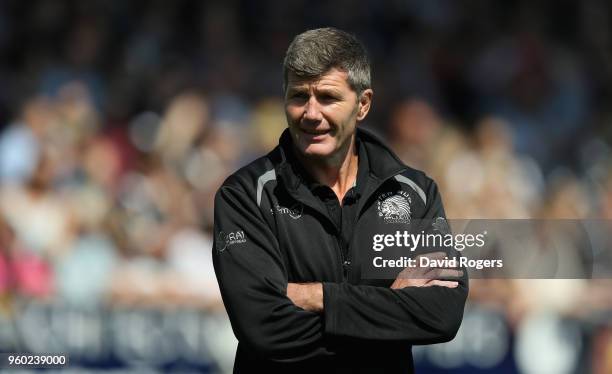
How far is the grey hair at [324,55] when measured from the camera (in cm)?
343

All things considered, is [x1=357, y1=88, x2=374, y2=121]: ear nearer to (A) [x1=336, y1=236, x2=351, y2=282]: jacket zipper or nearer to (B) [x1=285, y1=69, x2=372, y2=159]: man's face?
(B) [x1=285, y1=69, x2=372, y2=159]: man's face

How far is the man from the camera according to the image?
342 centimetres

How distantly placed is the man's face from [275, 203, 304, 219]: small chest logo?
0.17m

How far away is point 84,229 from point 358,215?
4525mm

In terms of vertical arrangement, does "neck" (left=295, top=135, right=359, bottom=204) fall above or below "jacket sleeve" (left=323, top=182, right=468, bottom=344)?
above

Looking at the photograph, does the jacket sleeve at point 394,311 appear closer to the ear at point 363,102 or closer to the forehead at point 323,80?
the ear at point 363,102

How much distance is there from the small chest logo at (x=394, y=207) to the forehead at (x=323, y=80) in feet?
1.29

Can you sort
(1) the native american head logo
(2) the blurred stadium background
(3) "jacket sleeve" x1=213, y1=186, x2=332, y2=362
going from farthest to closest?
(2) the blurred stadium background, (1) the native american head logo, (3) "jacket sleeve" x1=213, y1=186, x2=332, y2=362

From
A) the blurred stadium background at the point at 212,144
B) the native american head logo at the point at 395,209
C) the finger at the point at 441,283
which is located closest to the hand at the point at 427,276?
the finger at the point at 441,283

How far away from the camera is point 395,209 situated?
141 inches

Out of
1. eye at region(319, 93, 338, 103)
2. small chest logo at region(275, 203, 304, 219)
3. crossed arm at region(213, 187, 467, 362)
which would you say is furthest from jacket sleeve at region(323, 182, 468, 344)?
eye at region(319, 93, 338, 103)

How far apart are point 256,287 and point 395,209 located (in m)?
0.52

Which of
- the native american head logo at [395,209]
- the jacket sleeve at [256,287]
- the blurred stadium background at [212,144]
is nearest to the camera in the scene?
the jacket sleeve at [256,287]

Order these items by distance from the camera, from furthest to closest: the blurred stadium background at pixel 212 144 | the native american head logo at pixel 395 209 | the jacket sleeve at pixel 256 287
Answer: the blurred stadium background at pixel 212 144, the native american head logo at pixel 395 209, the jacket sleeve at pixel 256 287
